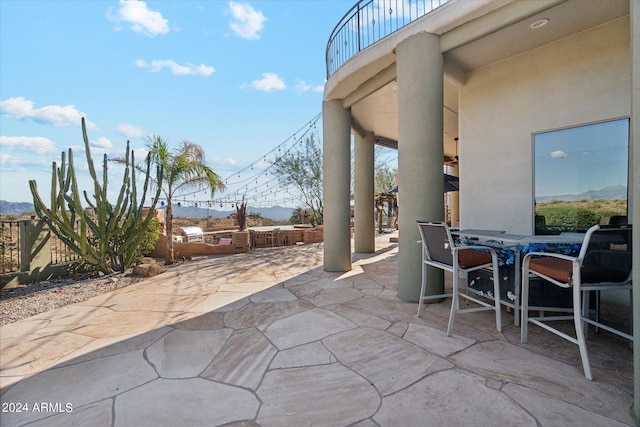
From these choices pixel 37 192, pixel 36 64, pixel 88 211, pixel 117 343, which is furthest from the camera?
pixel 88 211

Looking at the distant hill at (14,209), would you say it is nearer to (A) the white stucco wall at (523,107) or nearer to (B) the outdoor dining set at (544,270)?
(B) the outdoor dining set at (544,270)

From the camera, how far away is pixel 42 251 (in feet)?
17.4

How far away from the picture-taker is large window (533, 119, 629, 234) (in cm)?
330

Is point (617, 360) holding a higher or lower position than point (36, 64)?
lower

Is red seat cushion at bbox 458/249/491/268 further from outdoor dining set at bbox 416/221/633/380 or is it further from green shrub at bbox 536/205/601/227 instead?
green shrub at bbox 536/205/601/227

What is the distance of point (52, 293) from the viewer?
4.43 metres

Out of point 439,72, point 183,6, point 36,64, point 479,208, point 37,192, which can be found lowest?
point 479,208

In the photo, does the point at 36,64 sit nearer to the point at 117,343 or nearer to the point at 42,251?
the point at 42,251

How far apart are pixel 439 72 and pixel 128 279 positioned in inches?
245

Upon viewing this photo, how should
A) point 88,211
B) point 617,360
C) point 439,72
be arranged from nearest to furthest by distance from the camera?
point 617,360 → point 439,72 → point 88,211

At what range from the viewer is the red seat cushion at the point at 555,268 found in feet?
6.45

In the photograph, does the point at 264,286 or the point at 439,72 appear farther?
the point at 264,286

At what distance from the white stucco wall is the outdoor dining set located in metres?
1.41

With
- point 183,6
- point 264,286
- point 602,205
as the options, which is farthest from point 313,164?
point 602,205
